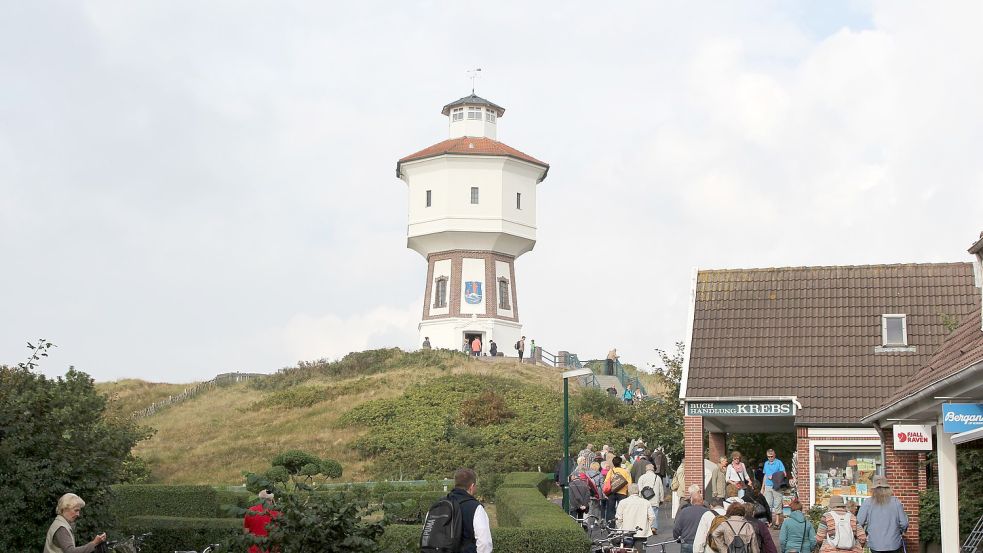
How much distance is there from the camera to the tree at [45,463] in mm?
14117

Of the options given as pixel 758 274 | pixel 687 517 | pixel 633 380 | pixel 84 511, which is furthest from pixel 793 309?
pixel 633 380

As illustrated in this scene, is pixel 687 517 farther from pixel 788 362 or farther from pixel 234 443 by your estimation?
pixel 234 443

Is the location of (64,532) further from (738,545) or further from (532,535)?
(738,545)

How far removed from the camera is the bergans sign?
28.7 meters

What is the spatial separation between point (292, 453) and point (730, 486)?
10840mm

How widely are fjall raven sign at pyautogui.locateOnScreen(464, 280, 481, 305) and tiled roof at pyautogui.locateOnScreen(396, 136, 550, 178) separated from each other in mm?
6733

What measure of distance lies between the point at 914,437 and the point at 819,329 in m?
12.5

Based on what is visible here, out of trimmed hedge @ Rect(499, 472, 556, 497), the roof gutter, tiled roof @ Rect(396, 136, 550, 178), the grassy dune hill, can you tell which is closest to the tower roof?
tiled roof @ Rect(396, 136, 550, 178)

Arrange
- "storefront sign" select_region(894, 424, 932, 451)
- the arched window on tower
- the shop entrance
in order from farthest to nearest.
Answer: the arched window on tower, the shop entrance, "storefront sign" select_region(894, 424, 932, 451)

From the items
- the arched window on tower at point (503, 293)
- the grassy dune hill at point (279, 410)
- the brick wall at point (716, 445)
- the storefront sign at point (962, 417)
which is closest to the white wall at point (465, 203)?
the arched window on tower at point (503, 293)

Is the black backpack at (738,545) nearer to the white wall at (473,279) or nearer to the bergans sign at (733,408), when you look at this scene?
the bergans sign at (733,408)

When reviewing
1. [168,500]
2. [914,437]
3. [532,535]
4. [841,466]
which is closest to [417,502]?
[168,500]

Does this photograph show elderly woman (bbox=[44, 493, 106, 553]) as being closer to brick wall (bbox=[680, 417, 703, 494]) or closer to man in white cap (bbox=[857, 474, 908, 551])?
A: man in white cap (bbox=[857, 474, 908, 551])

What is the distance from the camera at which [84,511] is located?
1447cm
